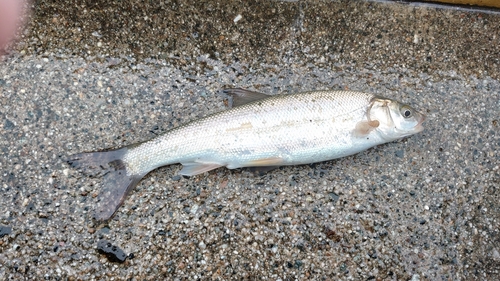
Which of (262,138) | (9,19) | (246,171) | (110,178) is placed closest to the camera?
(262,138)

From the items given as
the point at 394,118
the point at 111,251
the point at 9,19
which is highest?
the point at 9,19

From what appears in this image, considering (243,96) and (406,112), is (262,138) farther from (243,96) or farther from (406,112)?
(406,112)

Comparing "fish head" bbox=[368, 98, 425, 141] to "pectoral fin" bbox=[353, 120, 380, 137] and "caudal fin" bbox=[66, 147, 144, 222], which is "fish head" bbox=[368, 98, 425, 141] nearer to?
"pectoral fin" bbox=[353, 120, 380, 137]

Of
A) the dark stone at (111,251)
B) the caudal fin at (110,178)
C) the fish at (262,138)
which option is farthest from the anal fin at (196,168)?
the dark stone at (111,251)

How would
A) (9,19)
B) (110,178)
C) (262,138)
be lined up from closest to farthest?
1. (262,138)
2. (110,178)
3. (9,19)

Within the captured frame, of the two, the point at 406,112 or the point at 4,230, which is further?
the point at 406,112

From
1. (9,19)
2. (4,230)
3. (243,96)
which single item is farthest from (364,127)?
(9,19)
